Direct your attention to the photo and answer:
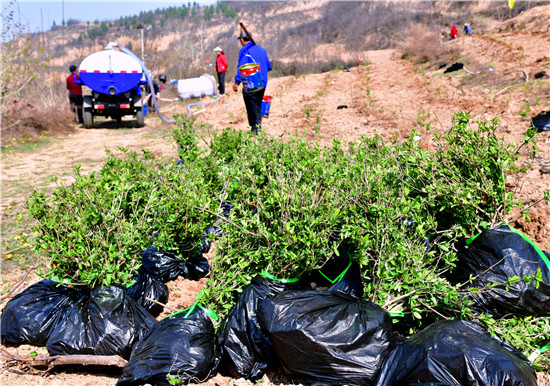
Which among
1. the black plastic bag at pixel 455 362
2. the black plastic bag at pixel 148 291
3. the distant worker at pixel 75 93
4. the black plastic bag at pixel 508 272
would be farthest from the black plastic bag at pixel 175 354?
the distant worker at pixel 75 93

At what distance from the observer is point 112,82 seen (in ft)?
33.7

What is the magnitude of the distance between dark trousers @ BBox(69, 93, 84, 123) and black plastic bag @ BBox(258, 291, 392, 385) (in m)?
10.6

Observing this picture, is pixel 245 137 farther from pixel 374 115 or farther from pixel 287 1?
pixel 287 1

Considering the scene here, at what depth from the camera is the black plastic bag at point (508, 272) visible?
8.34 feet

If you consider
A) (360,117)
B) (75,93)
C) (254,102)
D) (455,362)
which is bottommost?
(75,93)

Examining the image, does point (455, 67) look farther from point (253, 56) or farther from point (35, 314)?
point (35, 314)

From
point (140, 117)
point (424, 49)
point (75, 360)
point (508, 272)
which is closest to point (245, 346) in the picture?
point (75, 360)

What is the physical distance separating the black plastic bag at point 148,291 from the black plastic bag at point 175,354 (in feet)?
2.19

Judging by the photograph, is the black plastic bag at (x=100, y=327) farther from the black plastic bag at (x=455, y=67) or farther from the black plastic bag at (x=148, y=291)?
the black plastic bag at (x=455, y=67)

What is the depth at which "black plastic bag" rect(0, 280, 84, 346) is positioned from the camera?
292 centimetres

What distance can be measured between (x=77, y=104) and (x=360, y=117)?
734 cm

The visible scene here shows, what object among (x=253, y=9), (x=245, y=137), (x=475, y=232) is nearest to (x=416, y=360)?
(x=475, y=232)

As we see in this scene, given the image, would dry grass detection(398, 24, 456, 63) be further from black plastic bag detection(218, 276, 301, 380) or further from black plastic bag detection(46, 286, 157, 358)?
black plastic bag detection(46, 286, 157, 358)

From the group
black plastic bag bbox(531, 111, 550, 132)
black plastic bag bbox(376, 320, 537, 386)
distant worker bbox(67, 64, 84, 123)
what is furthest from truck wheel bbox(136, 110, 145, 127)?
black plastic bag bbox(376, 320, 537, 386)
